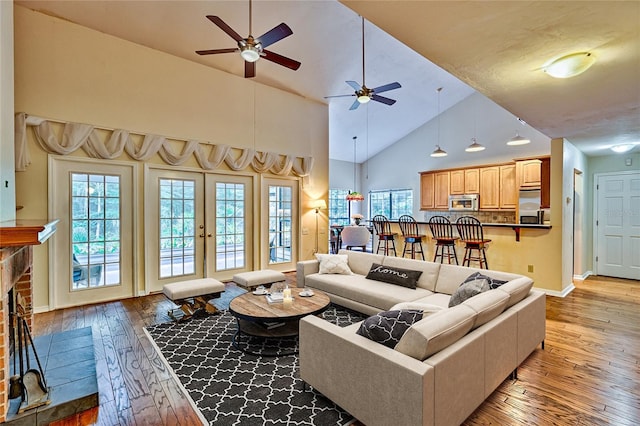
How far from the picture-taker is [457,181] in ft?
27.4

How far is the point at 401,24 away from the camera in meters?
1.94

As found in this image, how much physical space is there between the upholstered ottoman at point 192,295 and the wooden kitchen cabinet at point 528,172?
6.89 meters

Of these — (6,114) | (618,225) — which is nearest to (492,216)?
(618,225)

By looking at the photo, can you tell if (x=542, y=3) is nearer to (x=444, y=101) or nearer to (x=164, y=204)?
(x=164, y=204)

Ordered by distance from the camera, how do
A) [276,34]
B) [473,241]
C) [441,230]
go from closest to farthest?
[276,34]
[473,241]
[441,230]

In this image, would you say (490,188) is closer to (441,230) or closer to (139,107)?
(441,230)

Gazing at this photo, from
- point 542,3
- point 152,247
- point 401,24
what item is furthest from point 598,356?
point 152,247

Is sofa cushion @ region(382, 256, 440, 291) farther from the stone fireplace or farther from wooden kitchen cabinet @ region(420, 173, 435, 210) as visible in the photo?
wooden kitchen cabinet @ region(420, 173, 435, 210)

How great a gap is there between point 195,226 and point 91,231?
151cm

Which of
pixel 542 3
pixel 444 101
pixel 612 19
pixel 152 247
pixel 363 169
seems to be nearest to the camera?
pixel 542 3

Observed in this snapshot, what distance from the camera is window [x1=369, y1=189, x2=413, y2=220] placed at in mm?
9926

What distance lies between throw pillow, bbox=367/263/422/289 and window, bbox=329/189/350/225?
6753 millimetres

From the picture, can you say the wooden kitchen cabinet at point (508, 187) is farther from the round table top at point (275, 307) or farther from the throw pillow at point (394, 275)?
the round table top at point (275, 307)

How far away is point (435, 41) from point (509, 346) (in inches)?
92.2
